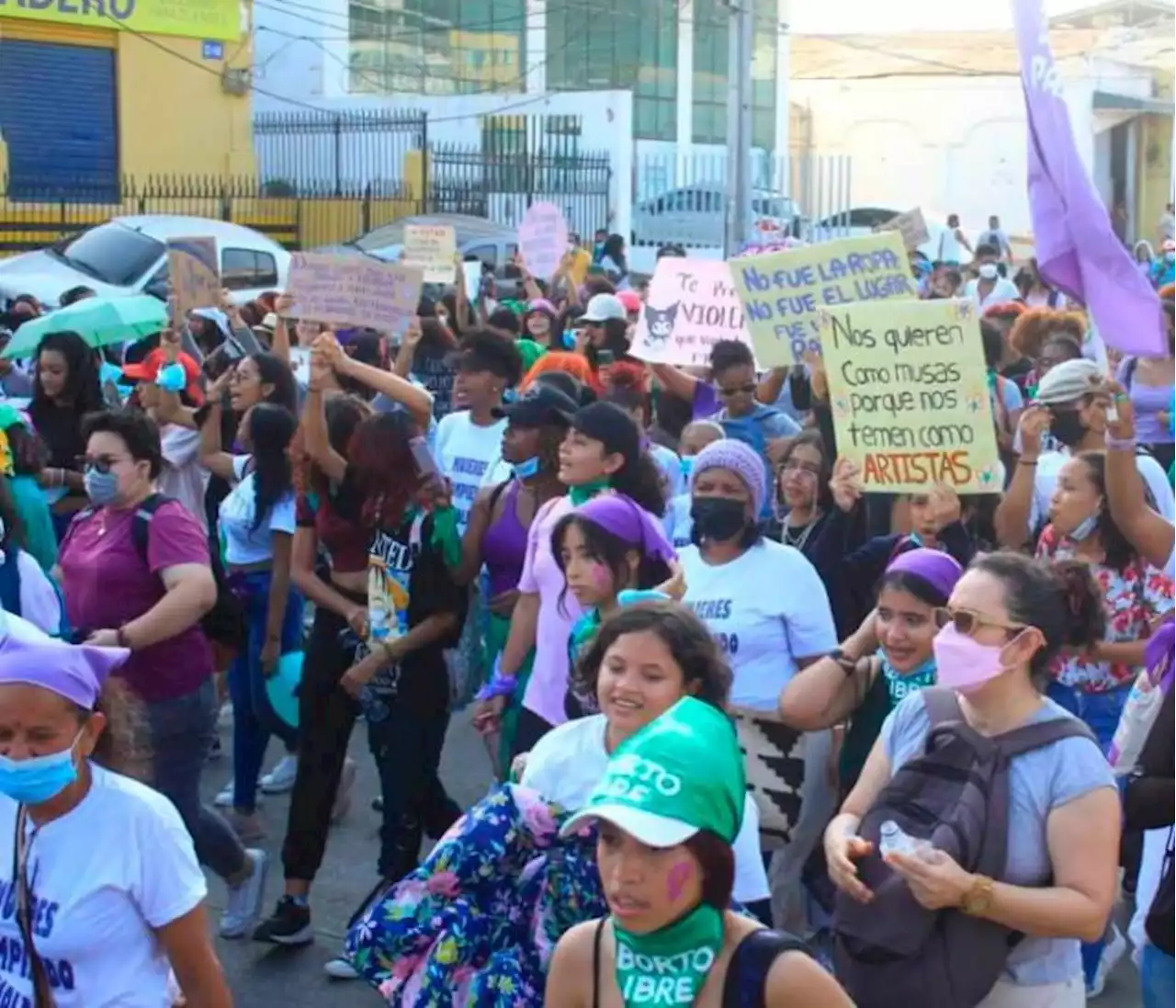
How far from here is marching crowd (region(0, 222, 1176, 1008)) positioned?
3.49m

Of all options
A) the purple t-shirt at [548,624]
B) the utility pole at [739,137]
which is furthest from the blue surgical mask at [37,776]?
the utility pole at [739,137]

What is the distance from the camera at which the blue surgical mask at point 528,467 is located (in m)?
6.60

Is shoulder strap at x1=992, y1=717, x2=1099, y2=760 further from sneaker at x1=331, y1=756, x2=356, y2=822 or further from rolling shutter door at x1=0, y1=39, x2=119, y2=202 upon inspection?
rolling shutter door at x1=0, y1=39, x2=119, y2=202

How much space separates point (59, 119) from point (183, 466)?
68.4 ft

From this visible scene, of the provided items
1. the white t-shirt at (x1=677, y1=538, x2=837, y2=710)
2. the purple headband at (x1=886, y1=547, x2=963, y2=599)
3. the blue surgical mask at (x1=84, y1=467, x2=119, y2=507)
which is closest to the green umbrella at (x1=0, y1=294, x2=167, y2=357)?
the blue surgical mask at (x1=84, y1=467, x2=119, y2=507)

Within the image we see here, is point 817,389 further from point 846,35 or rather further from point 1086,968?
point 846,35

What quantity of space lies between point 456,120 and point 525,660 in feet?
105

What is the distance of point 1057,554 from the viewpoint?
19.4ft

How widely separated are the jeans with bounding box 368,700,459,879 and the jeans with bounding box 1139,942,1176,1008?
272cm

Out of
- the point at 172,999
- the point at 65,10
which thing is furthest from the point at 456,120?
the point at 172,999

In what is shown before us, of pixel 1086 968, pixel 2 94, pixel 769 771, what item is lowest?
pixel 1086 968

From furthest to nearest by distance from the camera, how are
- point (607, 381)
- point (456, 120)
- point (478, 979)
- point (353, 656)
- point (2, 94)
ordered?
point (456, 120) → point (2, 94) → point (607, 381) → point (353, 656) → point (478, 979)

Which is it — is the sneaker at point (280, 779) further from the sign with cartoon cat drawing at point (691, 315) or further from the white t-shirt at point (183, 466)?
the sign with cartoon cat drawing at point (691, 315)

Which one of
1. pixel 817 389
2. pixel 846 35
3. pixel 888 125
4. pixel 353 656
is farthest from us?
pixel 846 35
